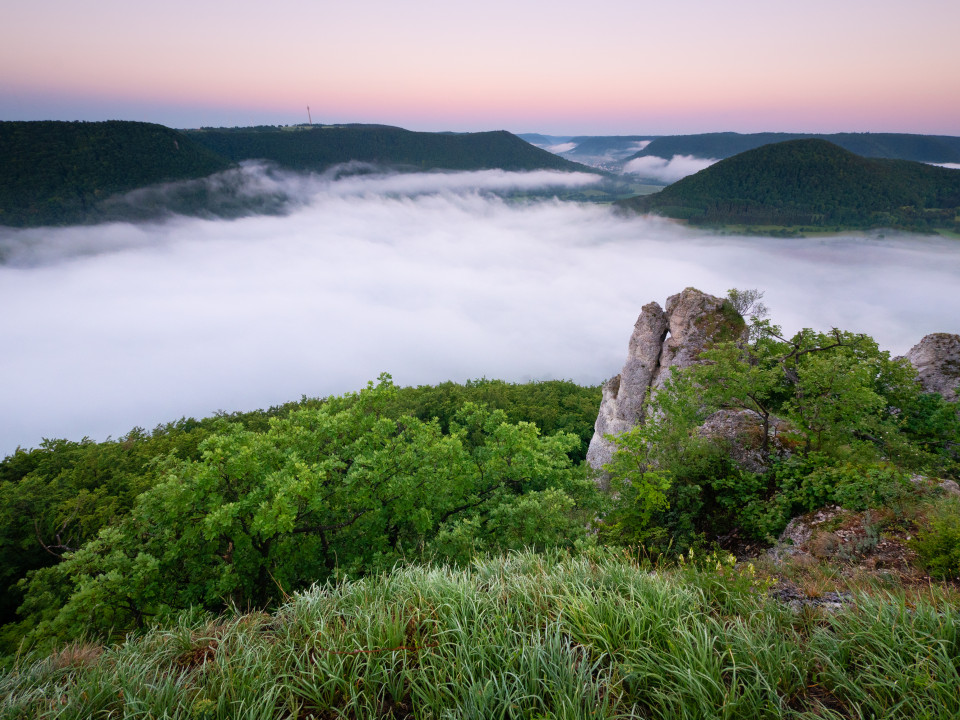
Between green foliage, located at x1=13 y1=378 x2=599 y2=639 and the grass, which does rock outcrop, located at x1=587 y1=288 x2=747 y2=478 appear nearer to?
green foliage, located at x1=13 y1=378 x2=599 y2=639

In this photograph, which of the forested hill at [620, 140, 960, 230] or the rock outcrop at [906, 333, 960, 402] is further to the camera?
the forested hill at [620, 140, 960, 230]

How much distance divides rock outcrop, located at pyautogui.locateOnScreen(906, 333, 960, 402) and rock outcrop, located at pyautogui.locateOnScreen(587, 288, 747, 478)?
681 centimetres

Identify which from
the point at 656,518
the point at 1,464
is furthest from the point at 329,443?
the point at 1,464

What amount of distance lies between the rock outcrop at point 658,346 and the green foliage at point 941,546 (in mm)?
15085

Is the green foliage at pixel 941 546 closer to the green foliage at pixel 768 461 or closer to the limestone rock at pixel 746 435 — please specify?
the green foliage at pixel 768 461

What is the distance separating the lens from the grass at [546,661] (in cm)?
354

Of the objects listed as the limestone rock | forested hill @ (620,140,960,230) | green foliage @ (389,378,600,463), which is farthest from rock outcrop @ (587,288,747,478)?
forested hill @ (620,140,960,230)

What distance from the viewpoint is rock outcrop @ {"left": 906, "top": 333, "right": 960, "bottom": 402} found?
15.6m

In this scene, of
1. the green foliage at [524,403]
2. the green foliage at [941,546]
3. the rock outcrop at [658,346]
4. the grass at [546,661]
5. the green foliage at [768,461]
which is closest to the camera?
the grass at [546,661]

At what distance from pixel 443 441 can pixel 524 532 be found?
3.27 metres

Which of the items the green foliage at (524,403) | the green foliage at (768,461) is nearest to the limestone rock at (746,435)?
the green foliage at (768,461)

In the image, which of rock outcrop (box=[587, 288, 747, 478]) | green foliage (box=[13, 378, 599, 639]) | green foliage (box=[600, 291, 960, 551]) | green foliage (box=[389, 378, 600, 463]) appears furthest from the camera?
green foliage (box=[389, 378, 600, 463])

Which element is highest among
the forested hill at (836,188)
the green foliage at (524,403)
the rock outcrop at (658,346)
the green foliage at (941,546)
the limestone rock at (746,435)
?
the forested hill at (836,188)

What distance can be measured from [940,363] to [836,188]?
218 m
